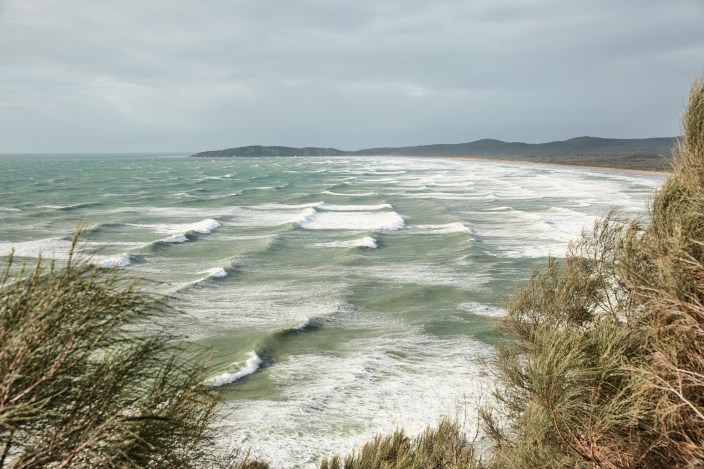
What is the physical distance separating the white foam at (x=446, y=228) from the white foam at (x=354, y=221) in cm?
147

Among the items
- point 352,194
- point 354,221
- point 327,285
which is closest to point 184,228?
point 354,221

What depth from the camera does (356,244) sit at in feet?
98.4

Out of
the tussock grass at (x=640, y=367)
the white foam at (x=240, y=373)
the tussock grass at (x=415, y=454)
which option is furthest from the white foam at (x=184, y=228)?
the tussock grass at (x=640, y=367)

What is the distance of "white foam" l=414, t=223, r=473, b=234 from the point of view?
110 ft

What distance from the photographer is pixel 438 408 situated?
1170 centimetres

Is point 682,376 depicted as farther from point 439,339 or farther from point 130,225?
point 130,225

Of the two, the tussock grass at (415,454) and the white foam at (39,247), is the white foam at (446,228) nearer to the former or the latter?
the white foam at (39,247)

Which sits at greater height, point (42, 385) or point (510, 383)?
point (42, 385)

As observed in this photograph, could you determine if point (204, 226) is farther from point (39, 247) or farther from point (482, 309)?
point (482, 309)

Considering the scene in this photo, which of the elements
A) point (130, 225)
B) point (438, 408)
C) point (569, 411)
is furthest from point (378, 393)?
point (130, 225)

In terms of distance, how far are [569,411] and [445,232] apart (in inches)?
1038

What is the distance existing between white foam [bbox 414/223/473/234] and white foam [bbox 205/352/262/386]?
20293 mm

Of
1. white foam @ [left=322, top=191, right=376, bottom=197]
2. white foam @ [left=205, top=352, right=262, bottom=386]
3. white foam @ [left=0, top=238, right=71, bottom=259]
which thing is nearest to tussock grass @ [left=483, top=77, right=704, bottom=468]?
white foam @ [left=205, top=352, right=262, bottom=386]

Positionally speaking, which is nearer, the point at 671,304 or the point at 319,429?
the point at 671,304
